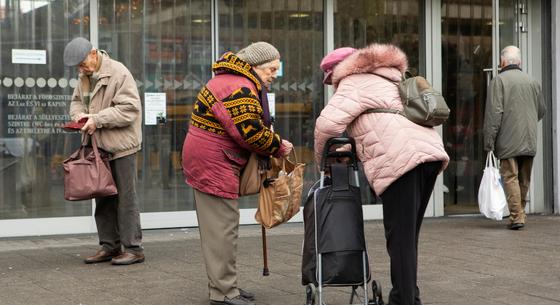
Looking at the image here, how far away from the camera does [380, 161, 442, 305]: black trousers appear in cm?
552

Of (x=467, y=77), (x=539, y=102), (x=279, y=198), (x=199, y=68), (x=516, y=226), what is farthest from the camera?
(x=467, y=77)

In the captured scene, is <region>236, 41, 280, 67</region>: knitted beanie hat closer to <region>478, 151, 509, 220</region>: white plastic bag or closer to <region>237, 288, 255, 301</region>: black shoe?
<region>237, 288, 255, 301</region>: black shoe

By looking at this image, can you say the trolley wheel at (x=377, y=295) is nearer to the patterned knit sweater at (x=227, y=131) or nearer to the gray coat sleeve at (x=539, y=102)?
the patterned knit sweater at (x=227, y=131)

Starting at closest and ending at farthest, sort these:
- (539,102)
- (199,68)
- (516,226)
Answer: (516,226) → (539,102) → (199,68)

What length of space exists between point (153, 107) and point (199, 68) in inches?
29.2

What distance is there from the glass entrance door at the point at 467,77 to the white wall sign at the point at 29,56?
5.10 metres

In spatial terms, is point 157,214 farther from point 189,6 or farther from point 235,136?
point 235,136

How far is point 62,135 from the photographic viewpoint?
1001 centimetres

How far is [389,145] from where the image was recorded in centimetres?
547

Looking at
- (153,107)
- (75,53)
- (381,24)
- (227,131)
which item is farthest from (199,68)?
(227,131)

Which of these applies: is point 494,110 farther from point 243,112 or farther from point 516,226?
point 243,112

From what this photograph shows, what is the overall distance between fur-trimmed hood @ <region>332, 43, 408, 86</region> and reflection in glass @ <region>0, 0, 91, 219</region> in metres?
5.11

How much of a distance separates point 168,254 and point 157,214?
206 centimetres

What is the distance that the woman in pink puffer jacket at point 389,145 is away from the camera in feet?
17.9
